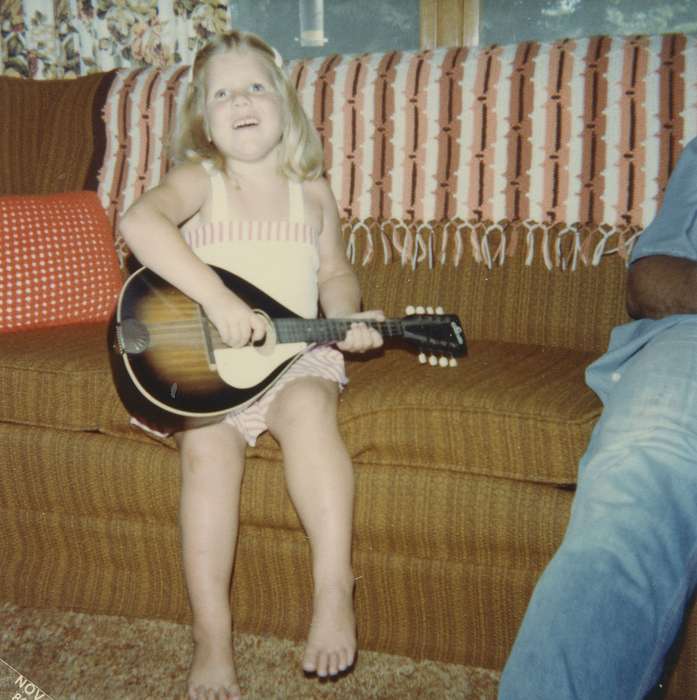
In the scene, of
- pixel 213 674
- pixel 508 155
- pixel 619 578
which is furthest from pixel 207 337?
pixel 508 155

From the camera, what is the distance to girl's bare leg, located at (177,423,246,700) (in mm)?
1125

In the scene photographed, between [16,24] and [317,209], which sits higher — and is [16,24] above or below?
above

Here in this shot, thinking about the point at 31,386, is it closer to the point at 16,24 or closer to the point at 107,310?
the point at 107,310

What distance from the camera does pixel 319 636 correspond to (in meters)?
1.12

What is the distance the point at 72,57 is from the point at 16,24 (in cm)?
26

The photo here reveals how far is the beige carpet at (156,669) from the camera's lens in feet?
4.00

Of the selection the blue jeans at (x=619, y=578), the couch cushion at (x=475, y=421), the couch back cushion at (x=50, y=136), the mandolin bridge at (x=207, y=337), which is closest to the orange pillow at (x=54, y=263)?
the couch back cushion at (x=50, y=136)

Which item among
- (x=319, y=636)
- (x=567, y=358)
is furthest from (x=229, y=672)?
(x=567, y=358)

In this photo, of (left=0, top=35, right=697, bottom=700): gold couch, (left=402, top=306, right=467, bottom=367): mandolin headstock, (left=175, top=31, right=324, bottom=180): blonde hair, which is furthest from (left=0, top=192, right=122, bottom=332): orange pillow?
(left=402, top=306, right=467, bottom=367): mandolin headstock

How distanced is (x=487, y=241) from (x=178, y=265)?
78 cm

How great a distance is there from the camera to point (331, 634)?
3.67 feet

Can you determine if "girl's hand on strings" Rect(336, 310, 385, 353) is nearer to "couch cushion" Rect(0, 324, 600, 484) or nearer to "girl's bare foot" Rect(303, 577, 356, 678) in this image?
"couch cushion" Rect(0, 324, 600, 484)

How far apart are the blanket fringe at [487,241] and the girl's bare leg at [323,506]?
0.65m

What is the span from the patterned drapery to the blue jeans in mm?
2632
